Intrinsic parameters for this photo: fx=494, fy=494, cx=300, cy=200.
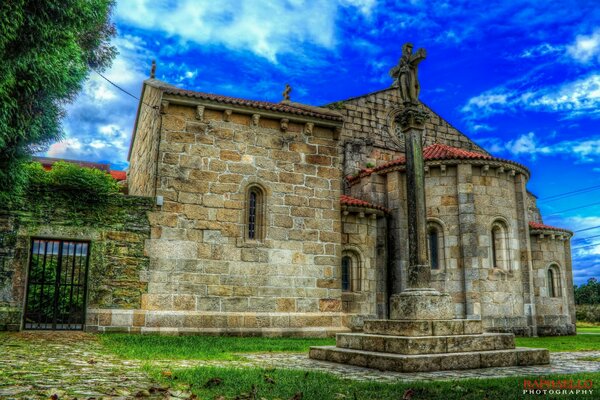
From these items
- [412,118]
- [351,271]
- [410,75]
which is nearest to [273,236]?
[351,271]

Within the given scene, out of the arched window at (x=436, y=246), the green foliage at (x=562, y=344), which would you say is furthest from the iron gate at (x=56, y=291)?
the green foliage at (x=562, y=344)

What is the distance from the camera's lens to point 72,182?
40.8 feet

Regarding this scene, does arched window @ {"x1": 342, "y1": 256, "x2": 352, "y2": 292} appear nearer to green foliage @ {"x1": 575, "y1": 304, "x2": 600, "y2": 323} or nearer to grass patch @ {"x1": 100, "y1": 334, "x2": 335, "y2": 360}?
grass patch @ {"x1": 100, "y1": 334, "x2": 335, "y2": 360}

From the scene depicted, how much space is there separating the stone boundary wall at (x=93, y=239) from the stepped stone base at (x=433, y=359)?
254 inches

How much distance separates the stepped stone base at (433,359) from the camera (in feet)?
21.9

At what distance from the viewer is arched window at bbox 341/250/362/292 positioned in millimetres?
16188

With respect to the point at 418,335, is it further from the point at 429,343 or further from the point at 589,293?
the point at 589,293

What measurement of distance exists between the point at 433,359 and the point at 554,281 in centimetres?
1473

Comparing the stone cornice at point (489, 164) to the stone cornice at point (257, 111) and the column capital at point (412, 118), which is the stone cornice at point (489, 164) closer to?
the stone cornice at point (257, 111)

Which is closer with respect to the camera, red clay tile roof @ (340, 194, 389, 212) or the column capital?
the column capital

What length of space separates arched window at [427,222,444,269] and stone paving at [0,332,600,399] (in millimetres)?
6647

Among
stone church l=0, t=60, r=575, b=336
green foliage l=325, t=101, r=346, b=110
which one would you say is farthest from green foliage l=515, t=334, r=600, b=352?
green foliage l=325, t=101, r=346, b=110

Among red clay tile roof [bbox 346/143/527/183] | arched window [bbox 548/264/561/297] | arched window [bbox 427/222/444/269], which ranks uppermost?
red clay tile roof [bbox 346/143/527/183]

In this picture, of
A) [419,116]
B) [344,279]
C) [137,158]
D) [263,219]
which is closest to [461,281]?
[344,279]
